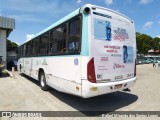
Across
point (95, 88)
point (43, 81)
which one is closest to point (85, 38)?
point (95, 88)

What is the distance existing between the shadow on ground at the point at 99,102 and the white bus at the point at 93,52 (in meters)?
0.69

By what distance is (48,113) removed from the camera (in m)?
6.15

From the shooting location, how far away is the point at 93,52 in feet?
A: 18.7

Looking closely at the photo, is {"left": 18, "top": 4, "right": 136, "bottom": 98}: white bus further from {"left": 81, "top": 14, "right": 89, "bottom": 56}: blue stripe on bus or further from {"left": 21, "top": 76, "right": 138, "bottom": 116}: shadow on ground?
{"left": 21, "top": 76, "right": 138, "bottom": 116}: shadow on ground

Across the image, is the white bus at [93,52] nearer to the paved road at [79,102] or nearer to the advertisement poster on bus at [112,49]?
the advertisement poster on bus at [112,49]

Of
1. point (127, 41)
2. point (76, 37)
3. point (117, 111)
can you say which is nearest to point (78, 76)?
point (76, 37)

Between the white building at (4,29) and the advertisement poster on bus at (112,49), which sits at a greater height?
the white building at (4,29)

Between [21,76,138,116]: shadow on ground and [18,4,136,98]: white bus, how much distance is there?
0.69 metres

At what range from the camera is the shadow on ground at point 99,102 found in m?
6.32

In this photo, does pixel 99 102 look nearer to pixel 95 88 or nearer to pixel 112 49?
pixel 95 88

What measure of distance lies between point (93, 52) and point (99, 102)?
8.10ft

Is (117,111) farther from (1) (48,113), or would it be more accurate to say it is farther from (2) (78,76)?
(1) (48,113)

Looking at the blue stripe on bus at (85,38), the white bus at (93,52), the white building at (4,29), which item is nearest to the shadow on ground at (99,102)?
the white bus at (93,52)

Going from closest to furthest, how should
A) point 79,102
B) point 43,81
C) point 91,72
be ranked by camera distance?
point 91,72
point 79,102
point 43,81
